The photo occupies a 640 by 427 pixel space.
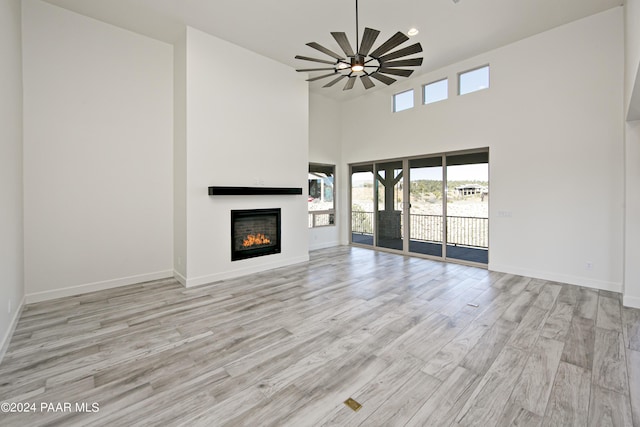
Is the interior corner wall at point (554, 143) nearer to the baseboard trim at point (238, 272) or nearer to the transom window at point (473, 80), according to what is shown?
the transom window at point (473, 80)

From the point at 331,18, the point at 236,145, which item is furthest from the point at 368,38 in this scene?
the point at 236,145

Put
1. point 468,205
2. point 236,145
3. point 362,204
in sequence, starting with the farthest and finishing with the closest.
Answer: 1. point 362,204
2. point 468,205
3. point 236,145

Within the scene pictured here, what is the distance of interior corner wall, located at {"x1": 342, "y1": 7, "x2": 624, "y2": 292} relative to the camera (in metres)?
4.13

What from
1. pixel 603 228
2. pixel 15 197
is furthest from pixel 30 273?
pixel 603 228

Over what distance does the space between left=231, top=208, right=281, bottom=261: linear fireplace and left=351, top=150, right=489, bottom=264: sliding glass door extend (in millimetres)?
3048

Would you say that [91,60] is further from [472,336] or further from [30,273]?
[472,336]

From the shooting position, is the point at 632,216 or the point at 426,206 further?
the point at 426,206

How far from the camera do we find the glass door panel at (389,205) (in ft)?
22.9

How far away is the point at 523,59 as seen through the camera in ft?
15.9

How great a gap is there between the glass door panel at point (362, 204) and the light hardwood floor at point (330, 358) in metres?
3.65

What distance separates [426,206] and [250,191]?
13.2 ft

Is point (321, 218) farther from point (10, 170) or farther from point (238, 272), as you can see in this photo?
point (10, 170)

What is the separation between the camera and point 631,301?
3547 mm

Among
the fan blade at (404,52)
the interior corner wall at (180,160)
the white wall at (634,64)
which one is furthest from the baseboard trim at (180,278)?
the white wall at (634,64)
